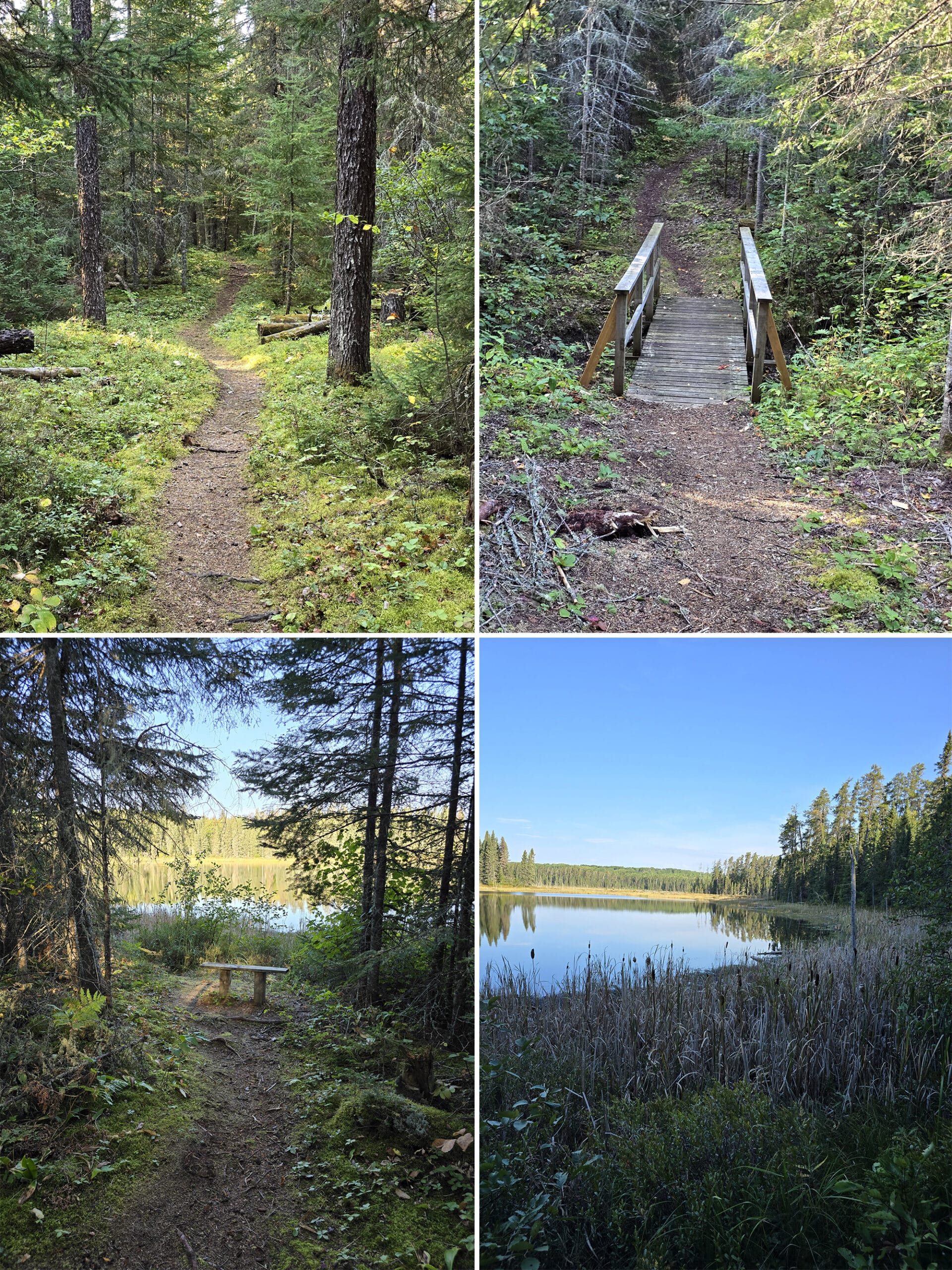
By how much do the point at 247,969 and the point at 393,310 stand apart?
7.05 meters

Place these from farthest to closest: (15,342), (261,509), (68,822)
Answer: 1. (15,342)
2. (261,509)
3. (68,822)

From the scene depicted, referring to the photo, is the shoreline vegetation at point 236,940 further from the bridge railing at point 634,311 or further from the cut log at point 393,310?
the cut log at point 393,310

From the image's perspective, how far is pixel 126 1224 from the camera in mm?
2621

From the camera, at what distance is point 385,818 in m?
3.12

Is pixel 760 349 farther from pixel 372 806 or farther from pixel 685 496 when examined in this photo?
pixel 372 806

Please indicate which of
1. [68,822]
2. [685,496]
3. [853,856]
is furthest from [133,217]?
[853,856]

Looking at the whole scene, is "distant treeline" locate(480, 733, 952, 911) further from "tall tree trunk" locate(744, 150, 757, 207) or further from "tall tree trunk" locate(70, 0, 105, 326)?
"tall tree trunk" locate(70, 0, 105, 326)

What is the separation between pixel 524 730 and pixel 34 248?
29.9ft

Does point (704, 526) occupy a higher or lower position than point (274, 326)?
lower

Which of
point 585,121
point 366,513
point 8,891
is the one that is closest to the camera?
point 8,891

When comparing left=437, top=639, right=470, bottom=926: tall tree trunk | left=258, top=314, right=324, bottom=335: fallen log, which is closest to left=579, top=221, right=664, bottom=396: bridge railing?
left=437, top=639, right=470, bottom=926: tall tree trunk

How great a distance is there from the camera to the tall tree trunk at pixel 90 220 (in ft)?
30.0

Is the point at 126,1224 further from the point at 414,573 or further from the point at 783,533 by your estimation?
the point at 783,533

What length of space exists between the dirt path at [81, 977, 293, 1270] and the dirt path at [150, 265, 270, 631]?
66.1 inches
